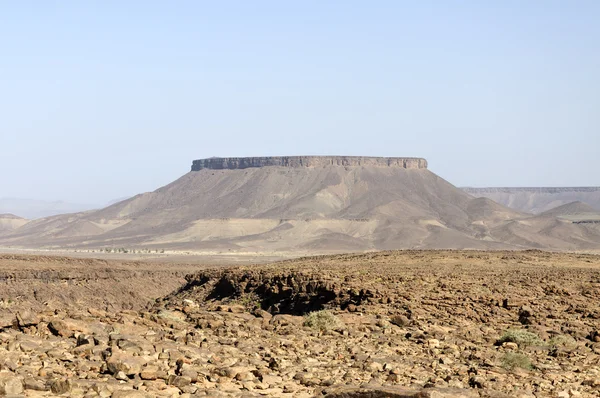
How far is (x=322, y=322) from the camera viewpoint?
56.6 feet

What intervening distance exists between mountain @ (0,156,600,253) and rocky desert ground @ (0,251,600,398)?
79.4 metres

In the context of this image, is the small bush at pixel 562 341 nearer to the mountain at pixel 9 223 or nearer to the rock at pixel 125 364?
the rock at pixel 125 364

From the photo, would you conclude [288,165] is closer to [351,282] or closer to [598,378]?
[351,282]

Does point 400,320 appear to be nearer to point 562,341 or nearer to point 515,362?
point 562,341

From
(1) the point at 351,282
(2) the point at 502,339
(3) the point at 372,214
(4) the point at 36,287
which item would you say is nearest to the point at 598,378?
(2) the point at 502,339

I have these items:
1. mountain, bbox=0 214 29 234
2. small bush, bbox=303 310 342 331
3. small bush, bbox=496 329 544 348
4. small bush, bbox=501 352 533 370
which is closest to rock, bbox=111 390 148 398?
small bush, bbox=501 352 533 370

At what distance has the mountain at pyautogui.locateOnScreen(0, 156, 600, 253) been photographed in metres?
114

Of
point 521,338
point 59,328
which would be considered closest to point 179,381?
point 59,328

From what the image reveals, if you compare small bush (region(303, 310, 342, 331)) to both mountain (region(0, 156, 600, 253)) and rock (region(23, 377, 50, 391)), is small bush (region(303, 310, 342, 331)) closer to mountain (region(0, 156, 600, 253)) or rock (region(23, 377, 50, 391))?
rock (region(23, 377, 50, 391))

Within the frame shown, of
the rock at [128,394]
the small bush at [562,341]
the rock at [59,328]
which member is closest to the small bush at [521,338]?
the small bush at [562,341]

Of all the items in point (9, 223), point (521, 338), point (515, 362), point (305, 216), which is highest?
point (305, 216)

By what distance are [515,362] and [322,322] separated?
4447 millimetres

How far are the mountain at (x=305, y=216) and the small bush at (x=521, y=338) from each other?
85.9 meters

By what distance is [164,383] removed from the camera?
36.1 feet
